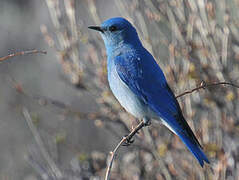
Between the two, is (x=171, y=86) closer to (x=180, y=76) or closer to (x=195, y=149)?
(x=180, y=76)

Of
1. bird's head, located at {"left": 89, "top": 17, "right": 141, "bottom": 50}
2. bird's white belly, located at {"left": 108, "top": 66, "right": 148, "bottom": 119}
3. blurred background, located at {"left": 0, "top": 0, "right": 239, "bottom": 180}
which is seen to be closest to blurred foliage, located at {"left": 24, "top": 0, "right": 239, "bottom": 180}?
blurred background, located at {"left": 0, "top": 0, "right": 239, "bottom": 180}

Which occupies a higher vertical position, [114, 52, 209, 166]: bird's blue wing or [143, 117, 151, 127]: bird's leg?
[114, 52, 209, 166]: bird's blue wing

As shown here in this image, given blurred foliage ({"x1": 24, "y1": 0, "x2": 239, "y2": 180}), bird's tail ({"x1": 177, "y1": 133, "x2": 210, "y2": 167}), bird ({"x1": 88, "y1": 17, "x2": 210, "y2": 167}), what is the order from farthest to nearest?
blurred foliage ({"x1": 24, "y1": 0, "x2": 239, "y2": 180})
bird ({"x1": 88, "y1": 17, "x2": 210, "y2": 167})
bird's tail ({"x1": 177, "y1": 133, "x2": 210, "y2": 167})

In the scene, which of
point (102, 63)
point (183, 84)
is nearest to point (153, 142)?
point (183, 84)

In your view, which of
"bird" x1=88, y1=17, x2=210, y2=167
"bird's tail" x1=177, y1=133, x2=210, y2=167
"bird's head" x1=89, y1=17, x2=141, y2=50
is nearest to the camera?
"bird's tail" x1=177, y1=133, x2=210, y2=167

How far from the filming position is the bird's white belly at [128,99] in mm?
4641

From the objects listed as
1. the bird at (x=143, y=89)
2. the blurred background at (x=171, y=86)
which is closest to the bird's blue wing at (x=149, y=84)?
the bird at (x=143, y=89)

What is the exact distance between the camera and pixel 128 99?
15.3ft

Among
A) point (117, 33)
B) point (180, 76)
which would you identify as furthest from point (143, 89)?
point (180, 76)

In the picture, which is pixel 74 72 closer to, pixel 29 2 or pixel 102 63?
pixel 102 63

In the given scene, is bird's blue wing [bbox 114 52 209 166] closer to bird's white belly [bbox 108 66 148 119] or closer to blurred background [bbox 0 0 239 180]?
bird's white belly [bbox 108 66 148 119]

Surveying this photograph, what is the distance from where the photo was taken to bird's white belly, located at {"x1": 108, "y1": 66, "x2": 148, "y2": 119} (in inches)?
183

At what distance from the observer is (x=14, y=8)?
37.7 ft

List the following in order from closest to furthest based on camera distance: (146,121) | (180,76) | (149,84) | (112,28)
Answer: (146,121), (149,84), (112,28), (180,76)
